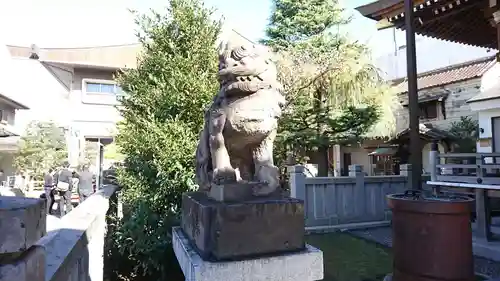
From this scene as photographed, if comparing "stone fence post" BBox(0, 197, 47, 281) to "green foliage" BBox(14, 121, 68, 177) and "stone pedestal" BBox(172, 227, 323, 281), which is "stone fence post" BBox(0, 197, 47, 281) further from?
"green foliage" BBox(14, 121, 68, 177)

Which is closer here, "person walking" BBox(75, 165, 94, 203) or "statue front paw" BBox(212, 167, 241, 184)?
"statue front paw" BBox(212, 167, 241, 184)

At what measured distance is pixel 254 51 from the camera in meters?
2.51

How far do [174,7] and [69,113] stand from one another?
13.0 meters

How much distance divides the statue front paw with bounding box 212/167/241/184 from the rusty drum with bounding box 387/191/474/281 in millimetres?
2044

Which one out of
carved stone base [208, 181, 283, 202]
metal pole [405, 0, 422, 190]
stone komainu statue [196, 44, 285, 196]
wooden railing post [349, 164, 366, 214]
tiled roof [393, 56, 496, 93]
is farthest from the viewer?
tiled roof [393, 56, 496, 93]

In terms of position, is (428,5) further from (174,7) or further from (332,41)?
(332,41)

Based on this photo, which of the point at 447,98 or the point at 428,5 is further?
the point at 447,98

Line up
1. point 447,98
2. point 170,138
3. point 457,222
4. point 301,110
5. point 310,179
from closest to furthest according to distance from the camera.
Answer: point 457,222, point 170,138, point 310,179, point 301,110, point 447,98

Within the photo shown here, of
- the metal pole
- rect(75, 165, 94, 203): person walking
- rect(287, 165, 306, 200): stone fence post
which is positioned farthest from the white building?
the metal pole

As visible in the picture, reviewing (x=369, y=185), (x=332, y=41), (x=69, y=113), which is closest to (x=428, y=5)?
(x=369, y=185)

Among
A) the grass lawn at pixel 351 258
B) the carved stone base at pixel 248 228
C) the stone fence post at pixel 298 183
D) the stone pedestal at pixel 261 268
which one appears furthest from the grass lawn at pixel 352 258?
the carved stone base at pixel 248 228

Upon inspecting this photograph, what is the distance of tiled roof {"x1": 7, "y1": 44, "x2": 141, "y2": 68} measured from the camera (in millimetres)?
16828

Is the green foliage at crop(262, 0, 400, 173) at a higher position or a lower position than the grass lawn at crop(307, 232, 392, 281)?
higher

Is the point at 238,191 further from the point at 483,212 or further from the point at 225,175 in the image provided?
the point at 483,212
